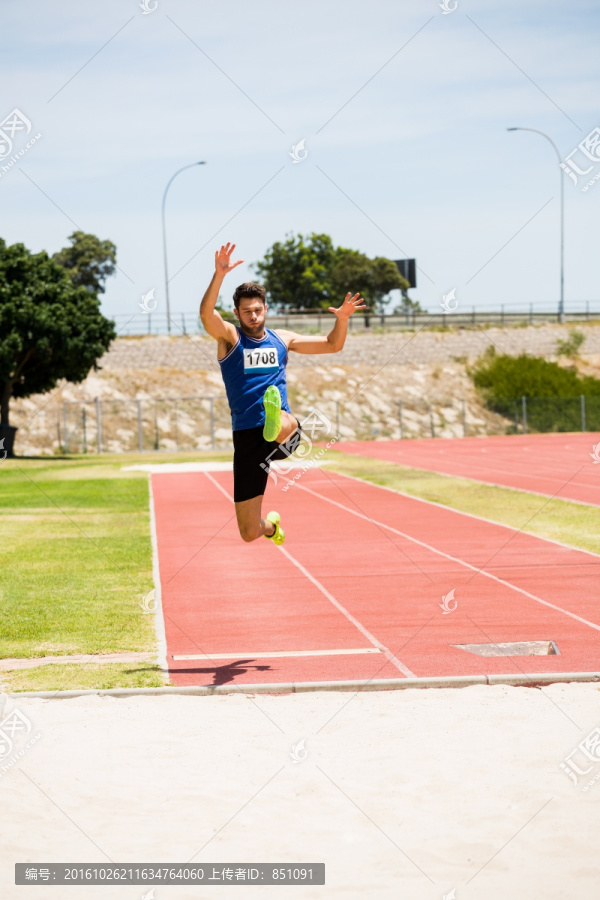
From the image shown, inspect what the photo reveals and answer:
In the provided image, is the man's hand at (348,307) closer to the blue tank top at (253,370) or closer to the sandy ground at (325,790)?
the blue tank top at (253,370)

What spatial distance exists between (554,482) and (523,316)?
4683 cm

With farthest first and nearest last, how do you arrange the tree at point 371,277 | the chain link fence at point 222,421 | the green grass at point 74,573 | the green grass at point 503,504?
the tree at point 371,277 → the chain link fence at point 222,421 → the green grass at point 503,504 → the green grass at point 74,573

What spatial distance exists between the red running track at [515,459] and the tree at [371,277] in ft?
93.7

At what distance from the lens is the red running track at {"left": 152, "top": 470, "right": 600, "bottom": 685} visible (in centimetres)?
789

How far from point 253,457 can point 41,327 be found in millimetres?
33829

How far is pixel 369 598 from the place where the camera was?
10.8 m

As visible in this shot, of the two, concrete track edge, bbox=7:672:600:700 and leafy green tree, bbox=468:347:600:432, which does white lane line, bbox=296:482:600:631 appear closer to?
concrete track edge, bbox=7:672:600:700

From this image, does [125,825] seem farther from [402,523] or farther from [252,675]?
[402,523]

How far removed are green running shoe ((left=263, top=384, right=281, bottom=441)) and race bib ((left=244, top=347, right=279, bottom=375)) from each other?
141 millimetres

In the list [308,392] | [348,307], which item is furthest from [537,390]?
[348,307]

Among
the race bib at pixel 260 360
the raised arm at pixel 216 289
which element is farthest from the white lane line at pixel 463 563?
the raised arm at pixel 216 289

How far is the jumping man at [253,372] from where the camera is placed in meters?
7.26

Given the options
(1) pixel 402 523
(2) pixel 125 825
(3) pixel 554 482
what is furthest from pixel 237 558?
(3) pixel 554 482

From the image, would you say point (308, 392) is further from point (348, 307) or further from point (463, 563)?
point (348, 307)
